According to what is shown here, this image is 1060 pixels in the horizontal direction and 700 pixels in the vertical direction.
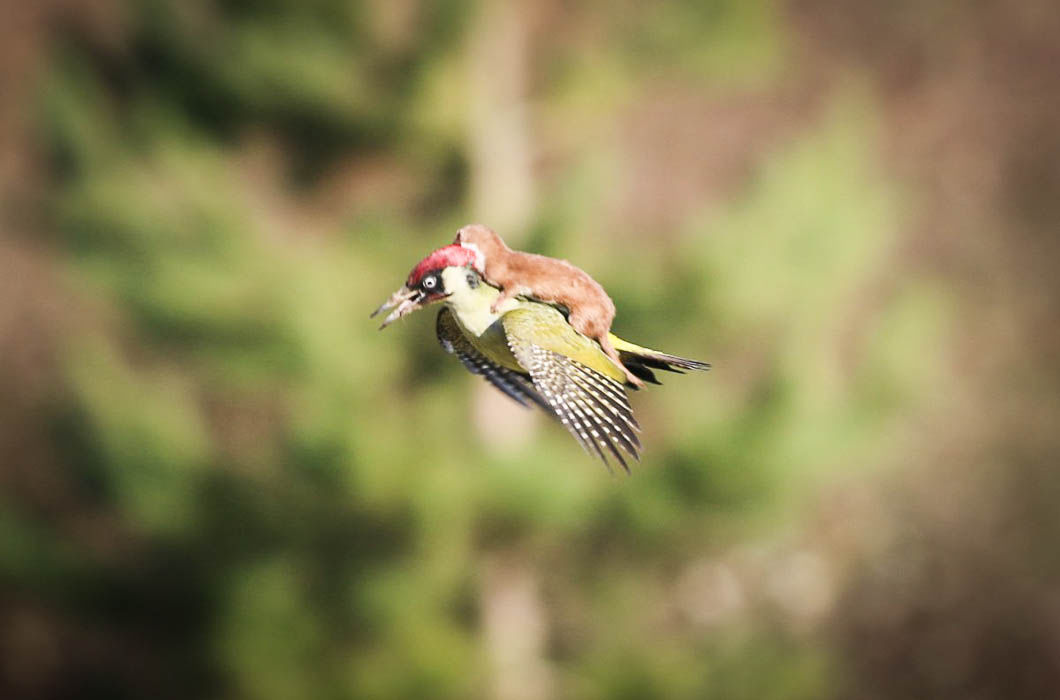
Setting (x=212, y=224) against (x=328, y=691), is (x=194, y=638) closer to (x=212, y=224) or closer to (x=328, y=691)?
(x=328, y=691)

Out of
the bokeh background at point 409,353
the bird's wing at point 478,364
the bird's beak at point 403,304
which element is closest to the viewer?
the bird's beak at point 403,304

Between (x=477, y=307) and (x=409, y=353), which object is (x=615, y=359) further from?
(x=409, y=353)

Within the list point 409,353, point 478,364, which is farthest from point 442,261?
point 409,353

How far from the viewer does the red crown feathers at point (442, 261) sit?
42 cm

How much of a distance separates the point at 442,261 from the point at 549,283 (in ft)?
0.12

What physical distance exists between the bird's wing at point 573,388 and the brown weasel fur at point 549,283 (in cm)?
1

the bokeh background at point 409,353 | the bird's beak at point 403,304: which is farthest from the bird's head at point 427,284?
the bokeh background at point 409,353

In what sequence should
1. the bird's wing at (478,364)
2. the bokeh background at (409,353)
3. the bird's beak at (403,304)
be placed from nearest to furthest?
the bird's beak at (403,304), the bird's wing at (478,364), the bokeh background at (409,353)

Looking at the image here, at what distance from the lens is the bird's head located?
41cm

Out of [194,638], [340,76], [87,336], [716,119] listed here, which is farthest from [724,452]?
[716,119]

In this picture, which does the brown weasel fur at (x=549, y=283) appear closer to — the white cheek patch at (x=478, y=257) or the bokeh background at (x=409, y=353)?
the white cheek patch at (x=478, y=257)

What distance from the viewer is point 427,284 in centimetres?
42

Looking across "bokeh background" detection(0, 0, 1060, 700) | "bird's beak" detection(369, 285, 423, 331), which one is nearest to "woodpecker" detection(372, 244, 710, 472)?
"bird's beak" detection(369, 285, 423, 331)

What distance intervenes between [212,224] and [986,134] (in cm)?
493
